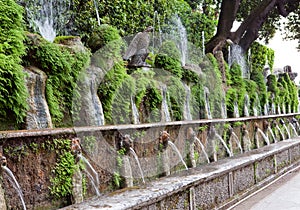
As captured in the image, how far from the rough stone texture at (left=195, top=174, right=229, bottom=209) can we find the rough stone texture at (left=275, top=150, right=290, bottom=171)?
306 centimetres

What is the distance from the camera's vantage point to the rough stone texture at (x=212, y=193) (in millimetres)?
5066

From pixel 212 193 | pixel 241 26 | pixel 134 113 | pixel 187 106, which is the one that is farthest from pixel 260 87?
pixel 212 193

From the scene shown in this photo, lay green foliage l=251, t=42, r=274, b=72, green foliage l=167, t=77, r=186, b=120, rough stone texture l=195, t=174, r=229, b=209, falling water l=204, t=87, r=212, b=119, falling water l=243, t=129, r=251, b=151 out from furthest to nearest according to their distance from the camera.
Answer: green foliage l=251, t=42, r=274, b=72 → falling water l=243, t=129, r=251, b=151 → falling water l=204, t=87, r=212, b=119 → green foliage l=167, t=77, r=186, b=120 → rough stone texture l=195, t=174, r=229, b=209

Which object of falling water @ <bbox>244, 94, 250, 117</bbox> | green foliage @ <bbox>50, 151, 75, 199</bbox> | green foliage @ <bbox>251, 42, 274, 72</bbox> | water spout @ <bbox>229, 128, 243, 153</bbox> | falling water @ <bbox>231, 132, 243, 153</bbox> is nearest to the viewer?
green foliage @ <bbox>50, 151, 75, 199</bbox>

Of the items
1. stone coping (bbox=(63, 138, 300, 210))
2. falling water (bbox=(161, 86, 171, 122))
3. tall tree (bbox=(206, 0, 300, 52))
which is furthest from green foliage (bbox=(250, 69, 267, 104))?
stone coping (bbox=(63, 138, 300, 210))

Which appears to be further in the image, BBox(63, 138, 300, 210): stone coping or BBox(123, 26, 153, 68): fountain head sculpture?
BBox(123, 26, 153, 68): fountain head sculpture

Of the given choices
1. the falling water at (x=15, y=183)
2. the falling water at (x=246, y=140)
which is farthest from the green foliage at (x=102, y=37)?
the falling water at (x=246, y=140)

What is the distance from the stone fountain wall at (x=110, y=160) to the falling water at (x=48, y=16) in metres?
3.23

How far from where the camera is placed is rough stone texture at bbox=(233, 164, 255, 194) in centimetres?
633

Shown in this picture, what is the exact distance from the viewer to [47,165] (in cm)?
419

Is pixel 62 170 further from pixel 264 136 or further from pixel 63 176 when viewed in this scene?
pixel 264 136

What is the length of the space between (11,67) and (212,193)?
2.76 m

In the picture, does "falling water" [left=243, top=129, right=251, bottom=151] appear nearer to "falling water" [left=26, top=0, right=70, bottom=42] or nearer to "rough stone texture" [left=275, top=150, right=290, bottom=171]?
"rough stone texture" [left=275, top=150, right=290, bottom=171]

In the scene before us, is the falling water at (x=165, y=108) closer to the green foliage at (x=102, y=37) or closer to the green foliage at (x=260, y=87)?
the green foliage at (x=102, y=37)
